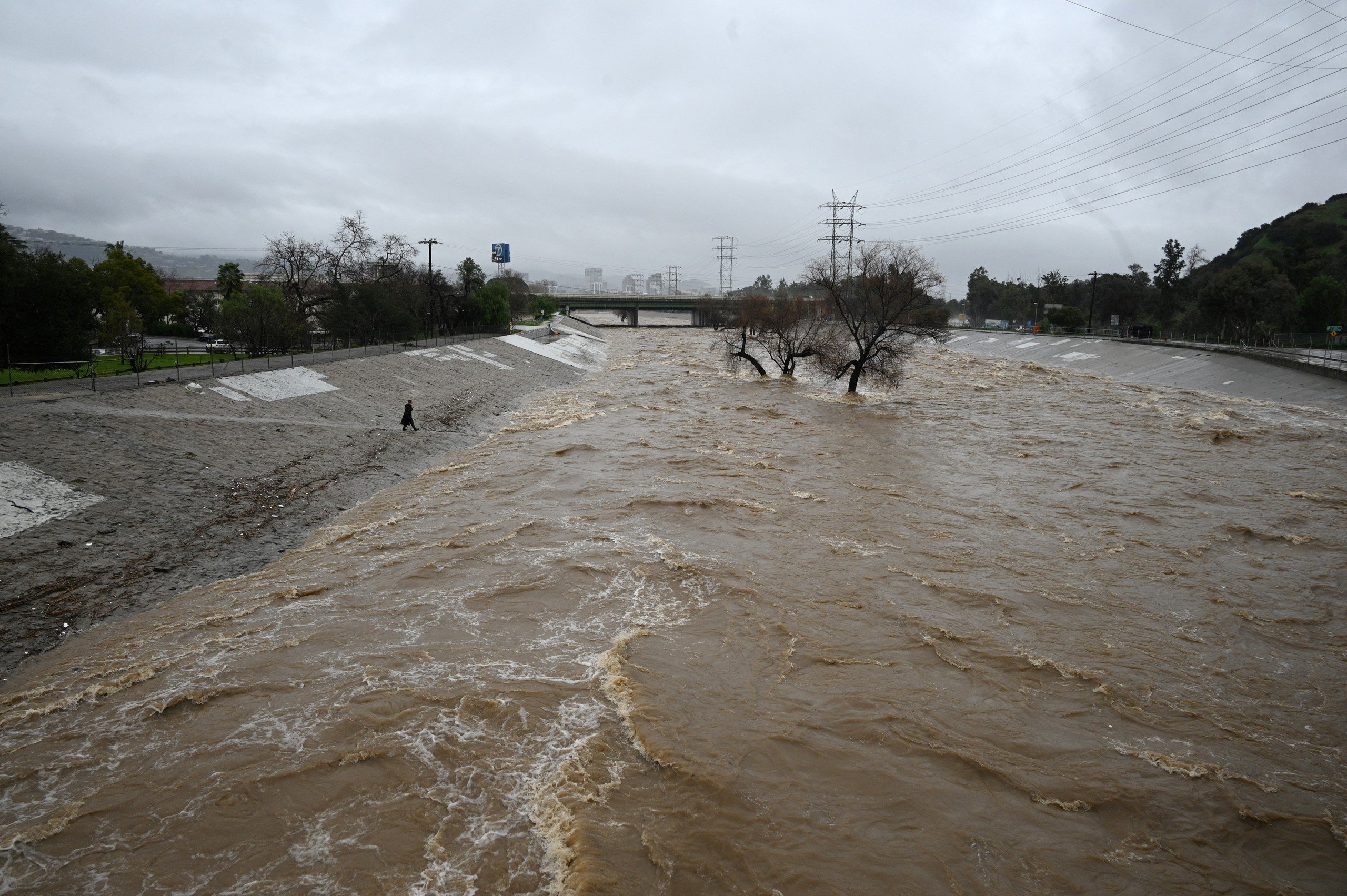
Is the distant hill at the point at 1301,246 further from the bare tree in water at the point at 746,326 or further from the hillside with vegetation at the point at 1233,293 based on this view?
the bare tree in water at the point at 746,326

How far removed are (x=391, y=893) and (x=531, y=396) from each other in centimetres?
3732

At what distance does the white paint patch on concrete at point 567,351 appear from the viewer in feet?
206

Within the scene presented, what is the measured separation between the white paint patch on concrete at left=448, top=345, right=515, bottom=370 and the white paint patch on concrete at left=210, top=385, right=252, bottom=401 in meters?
23.0

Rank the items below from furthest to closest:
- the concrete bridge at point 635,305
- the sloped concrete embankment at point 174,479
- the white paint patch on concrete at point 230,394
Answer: the concrete bridge at point 635,305 < the white paint patch on concrete at point 230,394 < the sloped concrete embankment at point 174,479

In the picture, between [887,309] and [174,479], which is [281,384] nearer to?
[174,479]

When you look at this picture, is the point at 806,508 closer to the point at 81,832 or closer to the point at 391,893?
the point at 391,893

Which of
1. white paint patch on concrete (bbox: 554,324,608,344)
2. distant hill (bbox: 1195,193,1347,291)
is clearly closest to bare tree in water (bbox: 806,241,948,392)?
white paint patch on concrete (bbox: 554,324,608,344)

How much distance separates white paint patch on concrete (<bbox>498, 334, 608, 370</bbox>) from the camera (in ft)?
206

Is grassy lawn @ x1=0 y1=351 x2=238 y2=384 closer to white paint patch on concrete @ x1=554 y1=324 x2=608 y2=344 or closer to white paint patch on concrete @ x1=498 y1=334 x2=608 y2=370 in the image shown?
white paint patch on concrete @ x1=498 y1=334 x2=608 y2=370

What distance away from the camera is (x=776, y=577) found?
1399 centimetres

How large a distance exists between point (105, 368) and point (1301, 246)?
119066 millimetres

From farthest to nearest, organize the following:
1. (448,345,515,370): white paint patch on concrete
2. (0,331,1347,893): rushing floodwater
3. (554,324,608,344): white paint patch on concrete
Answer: (554,324,608,344): white paint patch on concrete → (448,345,515,370): white paint patch on concrete → (0,331,1347,893): rushing floodwater

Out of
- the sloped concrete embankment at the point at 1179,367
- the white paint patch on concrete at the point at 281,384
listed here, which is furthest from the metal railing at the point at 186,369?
the sloped concrete embankment at the point at 1179,367

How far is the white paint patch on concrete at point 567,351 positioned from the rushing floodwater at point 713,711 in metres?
45.2
